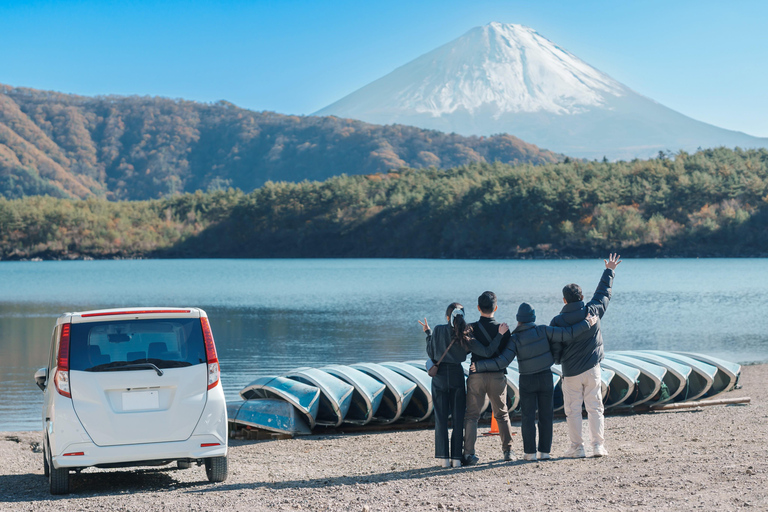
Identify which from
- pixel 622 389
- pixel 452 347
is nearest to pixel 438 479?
pixel 452 347

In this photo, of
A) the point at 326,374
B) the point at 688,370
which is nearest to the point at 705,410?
the point at 688,370

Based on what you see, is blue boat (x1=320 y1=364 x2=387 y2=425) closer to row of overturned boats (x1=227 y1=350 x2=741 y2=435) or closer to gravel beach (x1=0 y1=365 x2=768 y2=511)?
row of overturned boats (x1=227 y1=350 x2=741 y2=435)

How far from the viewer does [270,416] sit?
35.2ft

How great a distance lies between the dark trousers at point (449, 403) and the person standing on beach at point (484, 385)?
0.24 feet

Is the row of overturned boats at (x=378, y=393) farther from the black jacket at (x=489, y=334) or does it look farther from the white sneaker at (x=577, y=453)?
the black jacket at (x=489, y=334)

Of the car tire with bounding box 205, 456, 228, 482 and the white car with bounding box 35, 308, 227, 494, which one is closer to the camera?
the white car with bounding box 35, 308, 227, 494

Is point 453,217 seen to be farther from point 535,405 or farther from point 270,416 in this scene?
point 535,405

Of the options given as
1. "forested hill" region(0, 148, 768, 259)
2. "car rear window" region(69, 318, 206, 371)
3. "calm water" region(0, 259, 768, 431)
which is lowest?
"calm water" region(0, 259, 768, 431)

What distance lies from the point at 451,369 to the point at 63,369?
11.0ft

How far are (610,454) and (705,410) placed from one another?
4.60 meters

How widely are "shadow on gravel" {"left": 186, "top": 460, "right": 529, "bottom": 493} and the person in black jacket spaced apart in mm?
295

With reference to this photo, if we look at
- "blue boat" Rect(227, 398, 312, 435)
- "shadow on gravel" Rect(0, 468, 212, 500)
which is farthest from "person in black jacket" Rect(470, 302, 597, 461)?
"blue boat" Rect(227, 398, 312, 435)

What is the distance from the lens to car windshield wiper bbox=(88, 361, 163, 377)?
6.17m

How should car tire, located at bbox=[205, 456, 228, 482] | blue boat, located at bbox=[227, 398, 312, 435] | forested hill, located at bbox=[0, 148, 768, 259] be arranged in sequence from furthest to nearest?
forested hill, located at bbox=[0, 148, 768, 259]
blue boat, located at bbox=[227, 398, 312, 435]
car tire, located at bbox=[205, 456, 228, 482]
